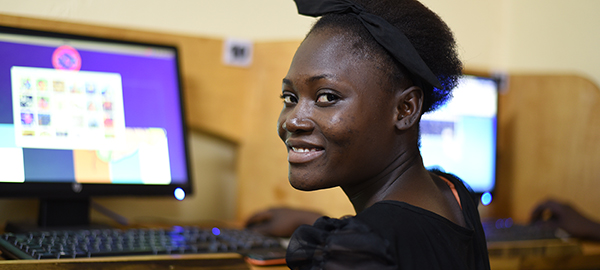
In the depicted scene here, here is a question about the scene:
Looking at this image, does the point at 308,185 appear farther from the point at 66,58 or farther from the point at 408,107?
the point at 66,58

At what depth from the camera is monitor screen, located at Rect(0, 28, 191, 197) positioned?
1033 millimetres

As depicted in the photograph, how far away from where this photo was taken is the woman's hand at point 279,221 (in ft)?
3.64

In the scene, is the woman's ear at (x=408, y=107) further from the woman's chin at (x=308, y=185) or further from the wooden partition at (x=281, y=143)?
the wooden partition at (x=281, y=143)

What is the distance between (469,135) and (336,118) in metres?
1.09

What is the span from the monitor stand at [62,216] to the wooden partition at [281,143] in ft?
1.15

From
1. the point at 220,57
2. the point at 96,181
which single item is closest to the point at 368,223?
the point at 96,181

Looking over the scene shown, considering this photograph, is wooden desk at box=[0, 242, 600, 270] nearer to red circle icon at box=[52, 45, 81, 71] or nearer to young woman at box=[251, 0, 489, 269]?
young woman at box=[251, 0, 489, 269]

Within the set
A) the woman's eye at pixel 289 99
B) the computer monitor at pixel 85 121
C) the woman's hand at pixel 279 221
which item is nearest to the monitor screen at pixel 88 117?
the computer monitor at pixel 85 121

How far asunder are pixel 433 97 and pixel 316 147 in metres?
0.19

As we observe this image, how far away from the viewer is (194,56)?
139 centimetres

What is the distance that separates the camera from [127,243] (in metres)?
0.85

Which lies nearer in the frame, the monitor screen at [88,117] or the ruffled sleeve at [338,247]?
the ruffled sleeve at [338,247]

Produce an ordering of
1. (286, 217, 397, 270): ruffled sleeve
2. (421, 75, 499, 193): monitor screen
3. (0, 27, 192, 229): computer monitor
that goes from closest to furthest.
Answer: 1. (286, 217, 397, 270): ruffled sleeve
2. (0, 27, 192, 229): computer monitor
3. (421, 75, 499, 193): monitor screen

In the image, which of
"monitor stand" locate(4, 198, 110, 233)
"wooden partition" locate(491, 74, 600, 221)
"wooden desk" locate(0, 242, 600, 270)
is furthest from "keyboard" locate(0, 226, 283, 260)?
"wooden partition" locate(491, 74, 600, 221)
